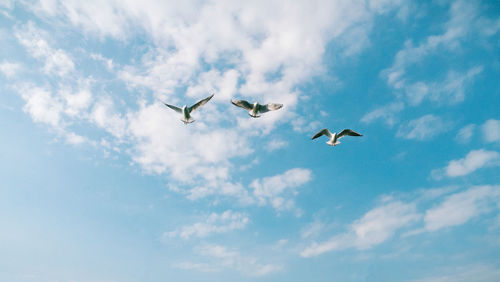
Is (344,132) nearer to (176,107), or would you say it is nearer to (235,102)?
(235,102)

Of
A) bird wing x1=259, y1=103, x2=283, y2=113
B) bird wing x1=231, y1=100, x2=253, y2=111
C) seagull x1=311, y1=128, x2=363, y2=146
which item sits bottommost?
seagull x1=311, y1=128, x2=363, y2=146

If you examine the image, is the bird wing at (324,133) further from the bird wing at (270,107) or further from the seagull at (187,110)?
the seagull at (187,110)

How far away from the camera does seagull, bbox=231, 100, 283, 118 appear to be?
1646 inches

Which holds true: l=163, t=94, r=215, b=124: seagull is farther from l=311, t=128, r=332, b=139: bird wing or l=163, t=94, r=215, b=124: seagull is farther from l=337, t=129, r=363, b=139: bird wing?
l=337, t=129, r=363, b=139: bird wing

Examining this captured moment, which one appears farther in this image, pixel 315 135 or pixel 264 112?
pixel 315 135

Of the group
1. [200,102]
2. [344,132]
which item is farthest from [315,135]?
[200,102]

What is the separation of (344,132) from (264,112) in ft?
43.7

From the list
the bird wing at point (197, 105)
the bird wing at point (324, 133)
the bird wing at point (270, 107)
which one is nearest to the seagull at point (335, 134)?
the bird wing at point (324, 133)

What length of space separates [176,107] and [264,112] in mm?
12361

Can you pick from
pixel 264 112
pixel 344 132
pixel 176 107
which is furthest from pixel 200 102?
pixel 344 132

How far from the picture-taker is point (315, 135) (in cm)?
4725

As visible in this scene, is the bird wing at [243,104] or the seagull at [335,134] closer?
the bird wing at [243,104]

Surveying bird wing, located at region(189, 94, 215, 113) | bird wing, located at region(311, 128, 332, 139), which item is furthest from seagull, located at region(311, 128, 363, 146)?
bird wing, located at region(189, 94, 215, 113)

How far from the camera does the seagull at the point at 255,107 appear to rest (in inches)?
1646
